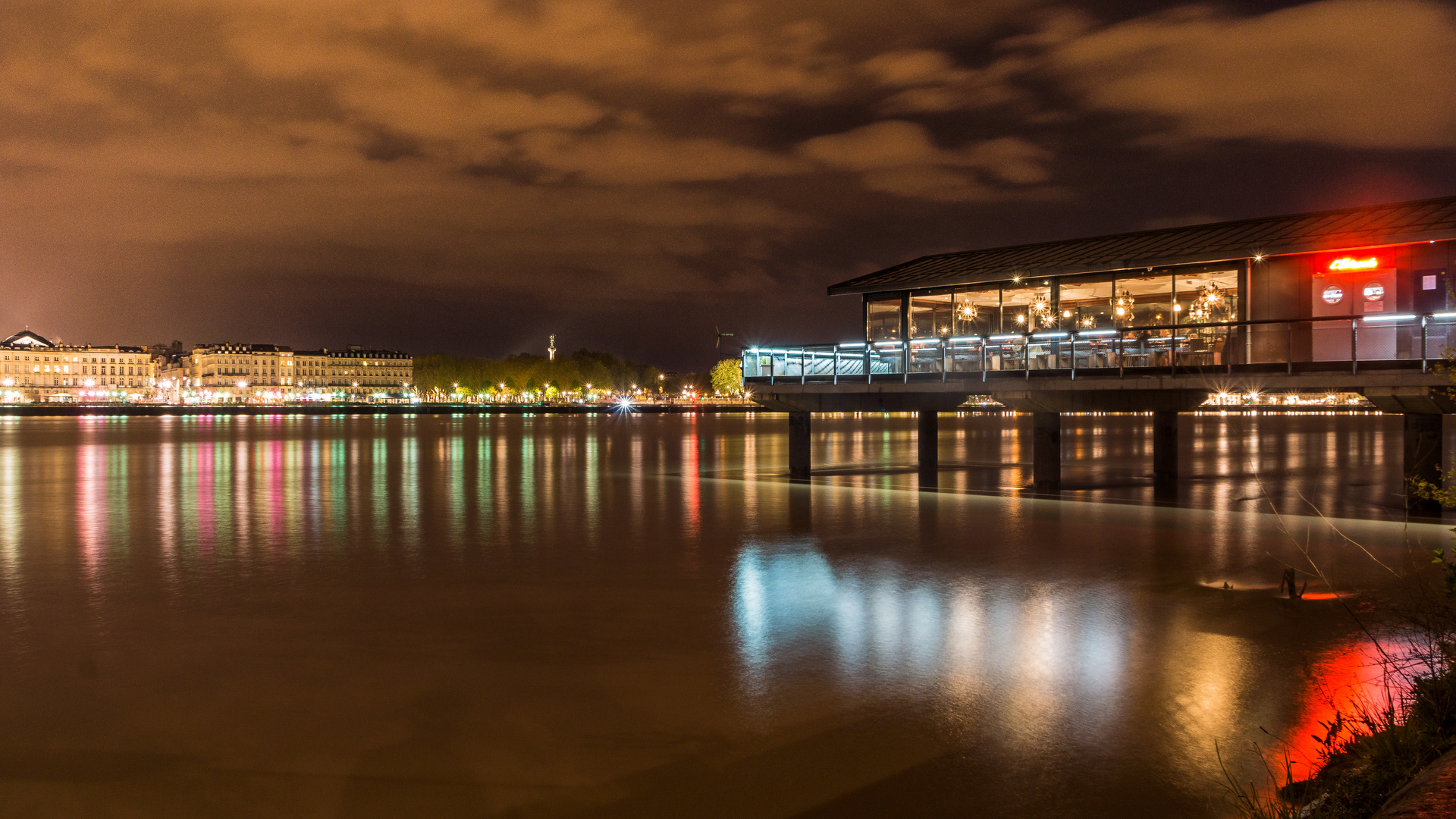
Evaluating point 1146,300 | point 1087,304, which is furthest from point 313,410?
point 1146,300

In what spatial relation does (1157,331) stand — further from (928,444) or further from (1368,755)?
(1368,755)

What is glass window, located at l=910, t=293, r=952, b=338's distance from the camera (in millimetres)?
32219

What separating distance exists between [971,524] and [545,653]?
1314 centimetres

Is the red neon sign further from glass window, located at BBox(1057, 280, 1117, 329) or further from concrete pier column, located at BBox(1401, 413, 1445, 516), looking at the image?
glass window, located at BBox(1057, 280, 1117, 329)

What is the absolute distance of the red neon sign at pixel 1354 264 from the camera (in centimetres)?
2397

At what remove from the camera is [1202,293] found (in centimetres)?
2747

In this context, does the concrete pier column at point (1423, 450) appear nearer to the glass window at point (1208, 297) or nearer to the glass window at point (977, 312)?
the glass window at point (1208, 297)

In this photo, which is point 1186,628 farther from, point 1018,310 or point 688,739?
point 1018,310

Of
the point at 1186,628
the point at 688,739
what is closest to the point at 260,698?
the point at 688,739

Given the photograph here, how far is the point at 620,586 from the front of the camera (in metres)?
15.8

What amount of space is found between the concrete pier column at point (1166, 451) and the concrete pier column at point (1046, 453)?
4752 millimetres

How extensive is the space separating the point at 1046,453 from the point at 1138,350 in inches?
214

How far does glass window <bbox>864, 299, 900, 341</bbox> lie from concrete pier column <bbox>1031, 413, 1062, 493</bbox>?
18.9 ft

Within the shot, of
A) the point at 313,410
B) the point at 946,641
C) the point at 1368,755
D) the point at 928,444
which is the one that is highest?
the point at 313,410
